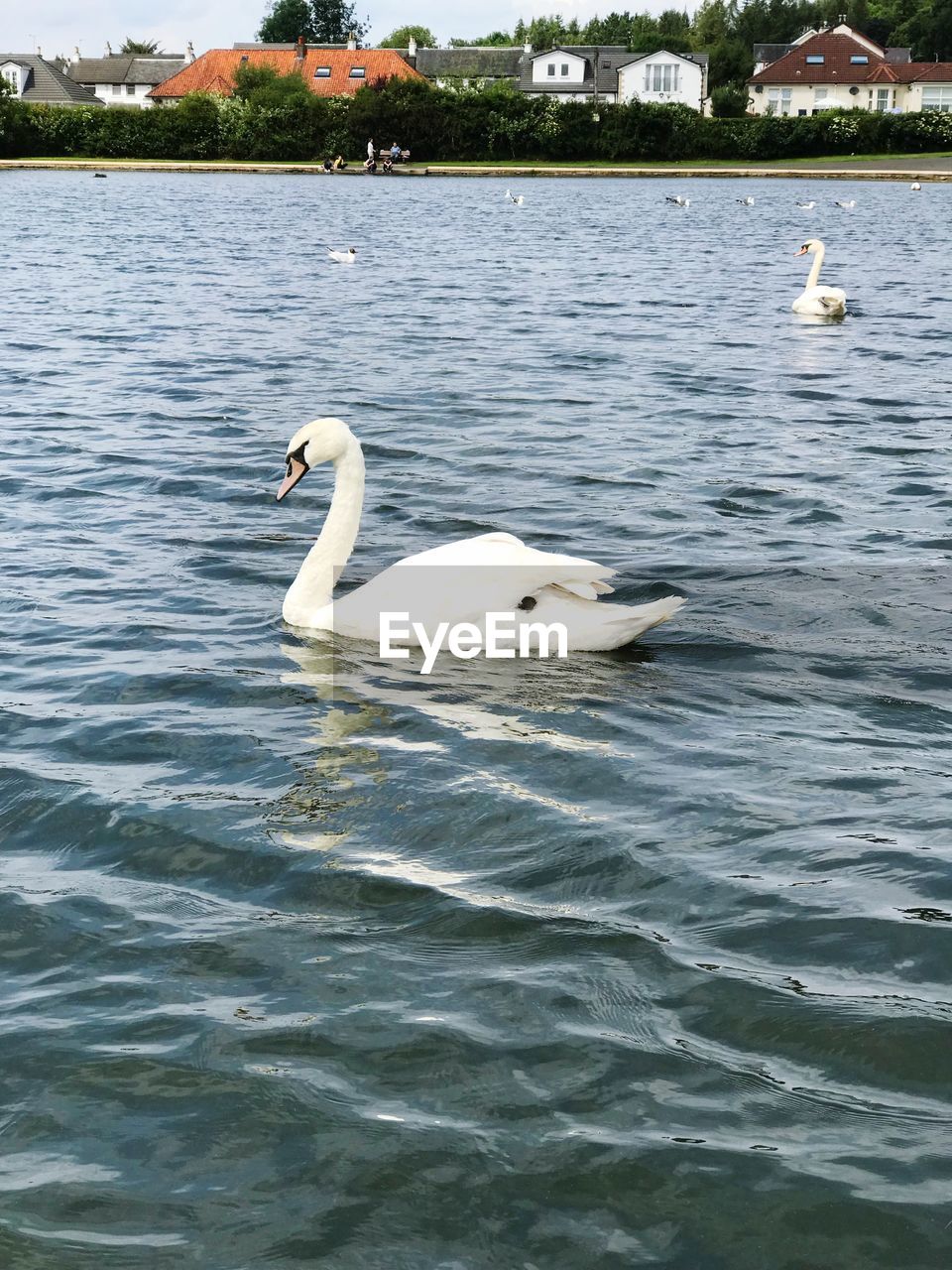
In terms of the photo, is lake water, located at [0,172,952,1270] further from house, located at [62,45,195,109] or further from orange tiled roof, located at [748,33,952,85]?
house, located at [62,45,195,109]

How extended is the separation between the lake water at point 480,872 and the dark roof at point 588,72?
10207 centimetres

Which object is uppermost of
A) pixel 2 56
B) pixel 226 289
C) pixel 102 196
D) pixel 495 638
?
pixel 2 56

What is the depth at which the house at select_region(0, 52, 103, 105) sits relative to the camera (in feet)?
370

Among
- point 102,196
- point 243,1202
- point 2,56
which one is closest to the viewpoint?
point 243,1202

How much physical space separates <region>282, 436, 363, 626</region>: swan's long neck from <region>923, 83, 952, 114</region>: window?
4384 inches

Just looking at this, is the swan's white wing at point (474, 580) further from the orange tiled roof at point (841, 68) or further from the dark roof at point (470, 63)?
the dark roof at point (470, 63)

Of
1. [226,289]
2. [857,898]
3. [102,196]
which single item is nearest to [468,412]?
[857,898]

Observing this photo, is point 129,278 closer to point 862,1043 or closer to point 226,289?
point 226,289

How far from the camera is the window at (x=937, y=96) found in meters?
107

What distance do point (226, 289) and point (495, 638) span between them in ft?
58.2

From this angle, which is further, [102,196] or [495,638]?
[102,196]

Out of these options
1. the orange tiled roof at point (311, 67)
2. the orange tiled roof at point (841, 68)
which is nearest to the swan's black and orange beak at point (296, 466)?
the orange tiled roof at point (311, 67)

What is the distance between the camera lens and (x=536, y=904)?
4457mm

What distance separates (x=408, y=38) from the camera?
158 m
